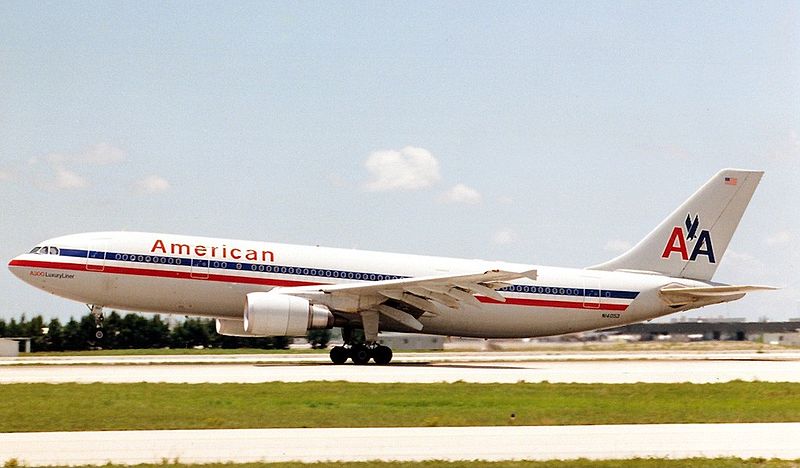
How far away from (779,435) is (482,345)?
3403cm

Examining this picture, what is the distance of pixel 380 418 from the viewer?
1862 centimetres

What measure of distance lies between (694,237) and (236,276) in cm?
1963

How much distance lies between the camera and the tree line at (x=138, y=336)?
55000 millimetres

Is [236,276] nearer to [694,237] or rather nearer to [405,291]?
[405,291]

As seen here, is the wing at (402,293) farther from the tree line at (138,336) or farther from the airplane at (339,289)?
the tree line at (138,336)

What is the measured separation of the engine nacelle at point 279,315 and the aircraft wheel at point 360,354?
1.96 metres

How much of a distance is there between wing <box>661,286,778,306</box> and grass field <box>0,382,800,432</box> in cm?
1479

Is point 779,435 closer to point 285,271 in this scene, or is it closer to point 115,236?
point 285,271

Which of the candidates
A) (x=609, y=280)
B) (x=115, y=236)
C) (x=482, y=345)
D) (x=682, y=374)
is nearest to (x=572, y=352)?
(x=482, y=345)

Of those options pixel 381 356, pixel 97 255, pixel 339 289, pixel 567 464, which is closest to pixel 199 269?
pixel 97 255

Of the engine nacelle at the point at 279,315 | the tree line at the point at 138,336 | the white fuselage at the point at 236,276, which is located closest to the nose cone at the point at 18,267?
the white fuselage at the point at 236,276

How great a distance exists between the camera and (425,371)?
104 feet

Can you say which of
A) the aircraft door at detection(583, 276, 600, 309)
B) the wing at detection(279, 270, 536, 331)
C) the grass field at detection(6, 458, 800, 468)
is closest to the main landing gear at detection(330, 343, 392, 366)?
the wing at detection(279, 270, 536, 331)

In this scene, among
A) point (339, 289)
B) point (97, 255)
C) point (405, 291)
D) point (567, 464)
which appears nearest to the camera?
point (567, 464)
